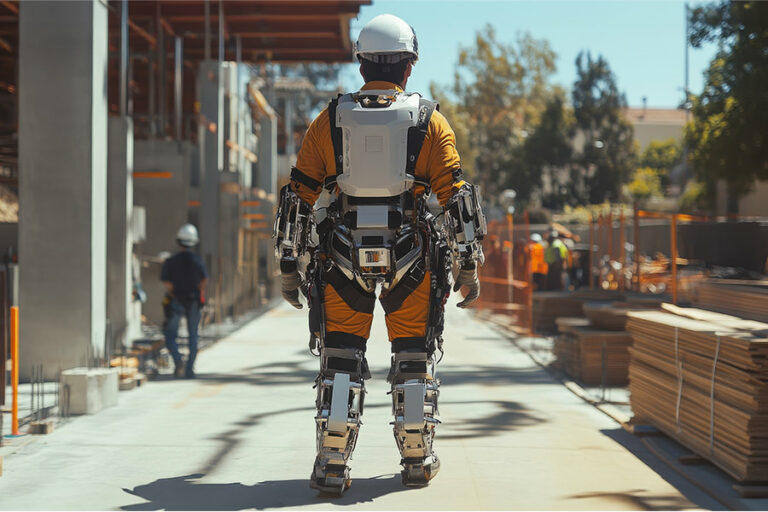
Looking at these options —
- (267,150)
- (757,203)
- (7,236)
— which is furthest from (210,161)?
(757,203)

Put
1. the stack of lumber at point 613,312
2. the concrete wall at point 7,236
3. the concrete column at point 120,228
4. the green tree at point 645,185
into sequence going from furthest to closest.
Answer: the green tree at point 645,185 → the concrete wall at point 7,236 → the concrete column at point 120,228 → the stack of lumber at point 613,312

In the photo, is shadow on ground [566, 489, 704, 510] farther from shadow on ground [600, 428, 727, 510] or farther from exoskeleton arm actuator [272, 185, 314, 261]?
exoskeleton arm actuator [272, 185, 314, 261]

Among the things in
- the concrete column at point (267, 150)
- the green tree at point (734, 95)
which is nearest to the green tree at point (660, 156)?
the concrete column at point (267, 150)

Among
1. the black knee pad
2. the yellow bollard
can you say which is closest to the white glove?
the black knee pad

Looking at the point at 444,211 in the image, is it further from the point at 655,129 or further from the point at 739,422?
the point at 655,129

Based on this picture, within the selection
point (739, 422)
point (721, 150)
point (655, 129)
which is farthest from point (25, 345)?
point (655, 129)

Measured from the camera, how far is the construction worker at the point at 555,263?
23.4 metres

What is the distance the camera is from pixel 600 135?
66938 millimetres

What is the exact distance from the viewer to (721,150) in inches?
869

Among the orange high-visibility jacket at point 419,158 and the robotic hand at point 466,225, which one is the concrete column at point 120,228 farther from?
the robotic hand at point 466,225

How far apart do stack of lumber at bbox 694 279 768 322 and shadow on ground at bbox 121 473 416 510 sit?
3754mm

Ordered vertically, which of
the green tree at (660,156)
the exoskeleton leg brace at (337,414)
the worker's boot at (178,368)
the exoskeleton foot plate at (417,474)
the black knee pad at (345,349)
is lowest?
the worker's boot at (178,368)

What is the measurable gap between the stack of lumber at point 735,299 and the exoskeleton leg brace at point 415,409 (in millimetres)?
3476

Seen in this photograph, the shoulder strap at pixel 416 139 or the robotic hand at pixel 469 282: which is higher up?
the shoulder strap at pixel 416 139
